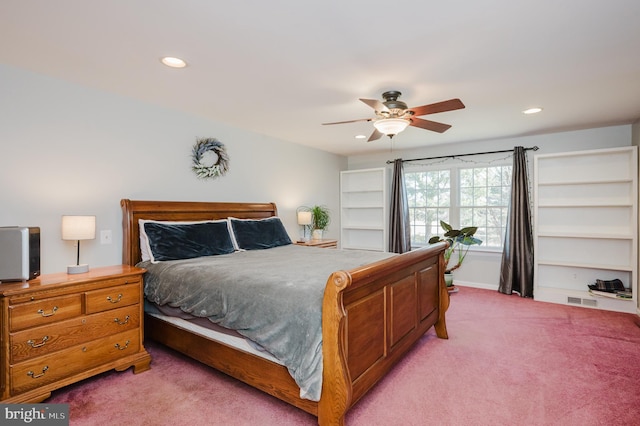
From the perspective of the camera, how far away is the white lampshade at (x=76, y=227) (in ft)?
8.21

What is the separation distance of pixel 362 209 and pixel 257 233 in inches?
115

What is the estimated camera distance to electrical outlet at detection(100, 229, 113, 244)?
3.05 meters

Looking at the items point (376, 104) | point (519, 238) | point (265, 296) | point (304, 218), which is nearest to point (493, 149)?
point (519, 238)

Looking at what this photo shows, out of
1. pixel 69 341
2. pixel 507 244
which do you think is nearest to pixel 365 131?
pixel 507 244

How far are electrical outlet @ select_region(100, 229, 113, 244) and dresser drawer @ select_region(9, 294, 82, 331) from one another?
0.89 meters

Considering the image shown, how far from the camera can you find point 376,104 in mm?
2641

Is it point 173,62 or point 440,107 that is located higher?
point 173,62

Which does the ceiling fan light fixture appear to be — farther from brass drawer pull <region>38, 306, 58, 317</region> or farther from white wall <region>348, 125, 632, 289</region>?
brass drawer pull <region>38, 306, 58, 317</region>

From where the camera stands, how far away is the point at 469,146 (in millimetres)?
5301

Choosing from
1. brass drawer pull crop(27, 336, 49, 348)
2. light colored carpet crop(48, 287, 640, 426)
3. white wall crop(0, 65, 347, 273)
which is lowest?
light colored carpet crop(48, 287, 640, 426)

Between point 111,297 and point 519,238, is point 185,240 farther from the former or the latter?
point 519,238

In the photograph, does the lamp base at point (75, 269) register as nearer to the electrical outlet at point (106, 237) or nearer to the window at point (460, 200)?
the electrical outlet at point (106, 237)

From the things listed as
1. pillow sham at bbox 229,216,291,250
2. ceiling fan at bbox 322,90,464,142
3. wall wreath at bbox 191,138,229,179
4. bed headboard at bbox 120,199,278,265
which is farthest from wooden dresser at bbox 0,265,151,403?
ceiling fan at bbox 322,90,464,142

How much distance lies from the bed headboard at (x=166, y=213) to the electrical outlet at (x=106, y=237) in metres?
0.11
